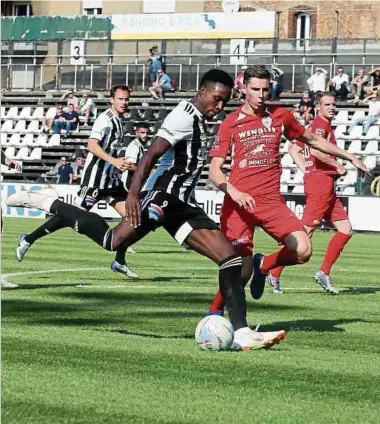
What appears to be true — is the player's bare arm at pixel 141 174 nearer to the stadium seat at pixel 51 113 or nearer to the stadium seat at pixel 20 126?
the stadium seat at pixel 51 113

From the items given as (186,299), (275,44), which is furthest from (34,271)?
(275,44)

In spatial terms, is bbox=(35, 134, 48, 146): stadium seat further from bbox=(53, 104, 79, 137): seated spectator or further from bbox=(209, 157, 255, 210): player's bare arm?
bbox=(209, 157, 255, 210): player's bare arm

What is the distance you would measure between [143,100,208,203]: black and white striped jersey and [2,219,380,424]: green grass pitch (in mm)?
1160

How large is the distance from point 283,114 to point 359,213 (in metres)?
22.0

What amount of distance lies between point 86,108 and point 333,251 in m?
29.4

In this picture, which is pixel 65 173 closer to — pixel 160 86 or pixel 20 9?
pixel 160 86

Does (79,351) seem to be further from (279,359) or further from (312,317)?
(312,317)

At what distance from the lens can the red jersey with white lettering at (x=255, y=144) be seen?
10.4m

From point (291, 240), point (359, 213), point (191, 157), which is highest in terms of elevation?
point (191, 157)

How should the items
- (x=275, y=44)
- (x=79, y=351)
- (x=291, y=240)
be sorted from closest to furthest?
(x=79, y=351) → (x=291, y=240) → (x=275, y=44)

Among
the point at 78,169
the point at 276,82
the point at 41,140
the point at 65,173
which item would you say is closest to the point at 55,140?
the point at 41,140

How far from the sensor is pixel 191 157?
993 cm

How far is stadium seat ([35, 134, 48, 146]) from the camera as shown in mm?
43969

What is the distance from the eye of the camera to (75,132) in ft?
143
